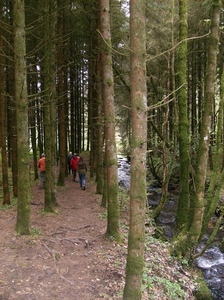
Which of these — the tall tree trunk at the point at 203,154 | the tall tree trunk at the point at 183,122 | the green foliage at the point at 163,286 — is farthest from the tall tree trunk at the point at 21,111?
the tall tree trunk at the point at 183,122

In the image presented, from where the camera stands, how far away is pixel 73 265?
19.5ft

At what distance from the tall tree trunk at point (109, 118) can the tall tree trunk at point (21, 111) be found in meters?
2.06

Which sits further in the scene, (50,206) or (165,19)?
(165,19)

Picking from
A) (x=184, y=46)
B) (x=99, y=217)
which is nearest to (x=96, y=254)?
(x=99, y=217)

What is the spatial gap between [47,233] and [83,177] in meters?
6.76

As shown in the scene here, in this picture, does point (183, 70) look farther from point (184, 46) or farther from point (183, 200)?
point (183, 200)

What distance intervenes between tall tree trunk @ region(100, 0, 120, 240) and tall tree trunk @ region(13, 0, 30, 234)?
206cm

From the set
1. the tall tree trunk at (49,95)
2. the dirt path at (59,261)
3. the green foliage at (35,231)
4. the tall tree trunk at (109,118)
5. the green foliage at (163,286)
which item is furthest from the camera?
the tall tree trunk at (49,95)

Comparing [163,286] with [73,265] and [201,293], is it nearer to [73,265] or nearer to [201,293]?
[201,293]

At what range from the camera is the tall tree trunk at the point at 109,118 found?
23.6 ft

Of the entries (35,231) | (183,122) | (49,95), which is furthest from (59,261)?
(49,95)

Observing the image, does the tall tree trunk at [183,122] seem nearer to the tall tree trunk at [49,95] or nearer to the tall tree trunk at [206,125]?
the tall tree trunk at [206,125]

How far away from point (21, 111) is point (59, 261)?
3746mm

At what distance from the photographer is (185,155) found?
7965 mm
